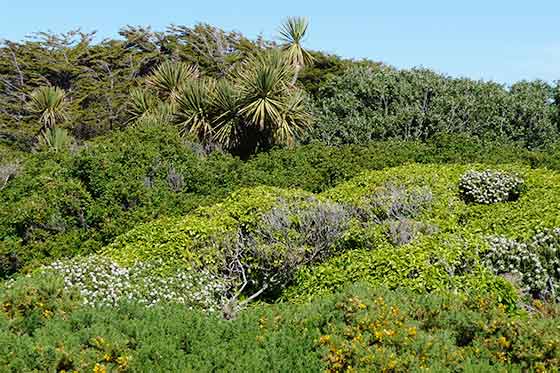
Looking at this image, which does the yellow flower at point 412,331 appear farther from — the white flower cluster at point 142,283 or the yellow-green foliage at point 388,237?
the white flower cluster at point 142,283

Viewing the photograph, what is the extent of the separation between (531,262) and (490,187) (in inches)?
140

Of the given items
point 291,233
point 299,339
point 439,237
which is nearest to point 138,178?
point 291,233

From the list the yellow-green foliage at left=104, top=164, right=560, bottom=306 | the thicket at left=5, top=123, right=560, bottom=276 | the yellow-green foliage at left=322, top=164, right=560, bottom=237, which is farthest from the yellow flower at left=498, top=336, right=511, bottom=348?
the thicket at left=5, top=123, right=560, bottom=276

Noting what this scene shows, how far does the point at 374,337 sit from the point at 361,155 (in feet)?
30.0

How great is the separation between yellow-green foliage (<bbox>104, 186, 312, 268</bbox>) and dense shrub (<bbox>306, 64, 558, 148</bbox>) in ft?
34.7

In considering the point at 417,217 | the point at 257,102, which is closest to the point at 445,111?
the point at 257,102

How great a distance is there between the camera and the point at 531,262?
7.60 m

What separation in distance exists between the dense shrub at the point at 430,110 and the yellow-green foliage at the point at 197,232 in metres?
10.6

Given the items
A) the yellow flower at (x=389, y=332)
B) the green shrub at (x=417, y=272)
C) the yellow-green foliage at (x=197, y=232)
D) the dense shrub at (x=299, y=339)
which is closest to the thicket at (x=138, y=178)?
the yellow-green foliage at (x=197, y=232)

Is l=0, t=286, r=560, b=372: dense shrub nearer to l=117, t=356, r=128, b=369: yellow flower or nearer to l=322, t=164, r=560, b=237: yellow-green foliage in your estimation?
l=117, t=356, r=128, b=369: yellow flower

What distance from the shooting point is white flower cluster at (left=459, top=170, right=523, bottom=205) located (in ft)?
36.1

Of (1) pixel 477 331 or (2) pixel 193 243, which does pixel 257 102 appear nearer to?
(2) pixel 193 243

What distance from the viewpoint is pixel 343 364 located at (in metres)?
4.93

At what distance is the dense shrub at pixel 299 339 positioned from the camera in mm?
4727
